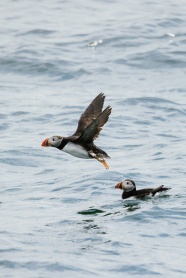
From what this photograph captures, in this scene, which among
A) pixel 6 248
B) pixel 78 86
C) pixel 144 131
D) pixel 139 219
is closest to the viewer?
pixel 6 248

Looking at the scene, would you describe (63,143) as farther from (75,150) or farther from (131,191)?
(131,191)

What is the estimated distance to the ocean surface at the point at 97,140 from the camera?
11.5 m

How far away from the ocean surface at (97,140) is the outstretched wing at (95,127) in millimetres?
1219

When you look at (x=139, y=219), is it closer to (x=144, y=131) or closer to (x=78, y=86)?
(x=144, y=131)

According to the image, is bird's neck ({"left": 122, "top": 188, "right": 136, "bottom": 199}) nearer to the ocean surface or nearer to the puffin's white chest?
the ocean surface

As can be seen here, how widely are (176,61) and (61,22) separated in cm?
611

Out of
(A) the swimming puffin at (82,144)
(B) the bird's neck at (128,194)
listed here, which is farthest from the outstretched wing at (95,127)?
(B) the bird's neck at (128,194)

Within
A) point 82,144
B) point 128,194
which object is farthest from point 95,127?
point 128,194

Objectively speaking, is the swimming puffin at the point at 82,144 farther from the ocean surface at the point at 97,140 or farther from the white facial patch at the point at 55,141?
the ocean surface at the point at 97,140

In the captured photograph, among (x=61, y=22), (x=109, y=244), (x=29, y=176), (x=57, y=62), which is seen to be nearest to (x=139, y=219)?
(x=109, y=244)

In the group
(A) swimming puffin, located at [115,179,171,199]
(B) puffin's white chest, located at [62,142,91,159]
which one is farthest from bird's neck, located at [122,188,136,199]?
(B) puffin's white chest, located at [62,142,91,159]

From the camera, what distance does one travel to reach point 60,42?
2878 cm

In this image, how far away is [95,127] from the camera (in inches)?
524

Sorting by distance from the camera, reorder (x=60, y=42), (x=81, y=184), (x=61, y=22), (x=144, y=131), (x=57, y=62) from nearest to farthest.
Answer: (x=81, y=184), (x=144, y=131), (x=57, y=62), (x=60, y=42), (x=61, y=22)
